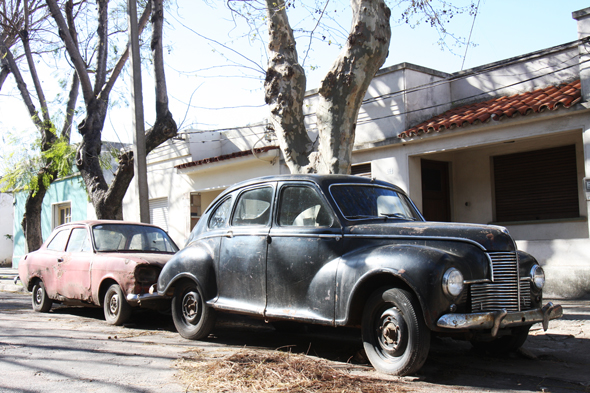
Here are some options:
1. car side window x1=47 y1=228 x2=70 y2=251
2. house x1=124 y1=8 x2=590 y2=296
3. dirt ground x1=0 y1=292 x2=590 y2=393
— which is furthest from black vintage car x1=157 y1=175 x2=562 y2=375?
house x1=124 y1=8 x2=590 y2=296

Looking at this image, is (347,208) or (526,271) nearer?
(526,271)

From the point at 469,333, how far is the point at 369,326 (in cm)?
84

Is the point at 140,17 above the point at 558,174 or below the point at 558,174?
above

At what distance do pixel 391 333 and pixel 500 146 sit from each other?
8806 mm

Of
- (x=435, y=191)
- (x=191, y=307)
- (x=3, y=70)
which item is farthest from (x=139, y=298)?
(x=3, y=70)

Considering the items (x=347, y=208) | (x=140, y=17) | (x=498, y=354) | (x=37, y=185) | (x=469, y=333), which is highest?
(x=140, y=17)

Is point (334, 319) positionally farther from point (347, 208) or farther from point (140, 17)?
point (140, 17)

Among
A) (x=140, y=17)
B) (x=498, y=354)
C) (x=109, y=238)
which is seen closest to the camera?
(x=498, y=354)

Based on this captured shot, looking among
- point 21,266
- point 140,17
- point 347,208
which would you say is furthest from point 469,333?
point 140,17

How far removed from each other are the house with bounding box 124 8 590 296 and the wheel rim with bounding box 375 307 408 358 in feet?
21.1

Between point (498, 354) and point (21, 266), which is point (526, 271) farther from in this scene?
point (21, 266)

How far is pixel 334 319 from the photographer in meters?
5.12

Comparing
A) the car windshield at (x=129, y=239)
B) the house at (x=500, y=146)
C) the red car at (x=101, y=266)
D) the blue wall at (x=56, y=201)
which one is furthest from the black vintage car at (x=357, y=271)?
the blue wall at (x=56, y=201)

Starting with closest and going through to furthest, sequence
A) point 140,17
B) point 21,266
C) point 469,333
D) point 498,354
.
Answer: point 469,333 → point 498,354 → point 21,266 → point 140,17
